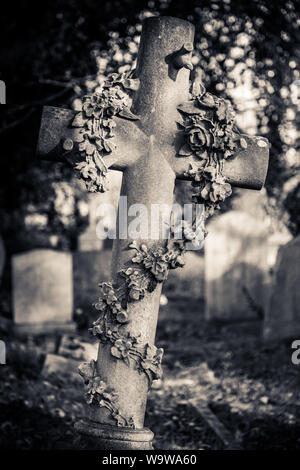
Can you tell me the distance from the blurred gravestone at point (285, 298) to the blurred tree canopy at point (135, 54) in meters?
1.67

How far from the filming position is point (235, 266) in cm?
1218

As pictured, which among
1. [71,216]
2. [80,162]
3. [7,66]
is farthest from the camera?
[71,216]

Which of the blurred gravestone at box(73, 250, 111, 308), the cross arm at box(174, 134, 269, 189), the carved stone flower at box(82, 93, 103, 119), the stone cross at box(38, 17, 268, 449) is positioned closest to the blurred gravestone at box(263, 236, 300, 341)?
the cross arm at box(174, 134, 269, 189)

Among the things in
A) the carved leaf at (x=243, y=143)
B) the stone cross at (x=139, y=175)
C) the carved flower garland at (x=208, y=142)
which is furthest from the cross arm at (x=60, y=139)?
the carved leaf at (x=243, y=143)

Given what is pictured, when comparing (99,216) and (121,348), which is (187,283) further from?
(121,348)

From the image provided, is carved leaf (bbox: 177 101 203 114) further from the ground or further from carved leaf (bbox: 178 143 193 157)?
the ground

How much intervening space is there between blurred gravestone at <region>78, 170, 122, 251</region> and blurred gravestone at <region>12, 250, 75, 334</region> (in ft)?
17.7

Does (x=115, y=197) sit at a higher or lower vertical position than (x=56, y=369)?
higher

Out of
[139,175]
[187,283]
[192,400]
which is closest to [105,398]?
[139,175]

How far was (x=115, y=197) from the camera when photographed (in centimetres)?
1759

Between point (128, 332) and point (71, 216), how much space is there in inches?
483

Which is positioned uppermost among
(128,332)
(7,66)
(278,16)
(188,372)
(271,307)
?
(278,16)

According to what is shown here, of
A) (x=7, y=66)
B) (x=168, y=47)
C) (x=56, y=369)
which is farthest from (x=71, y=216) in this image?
(x=168, y=47)

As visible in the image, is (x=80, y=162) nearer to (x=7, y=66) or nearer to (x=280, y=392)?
(x=280, y=392)
